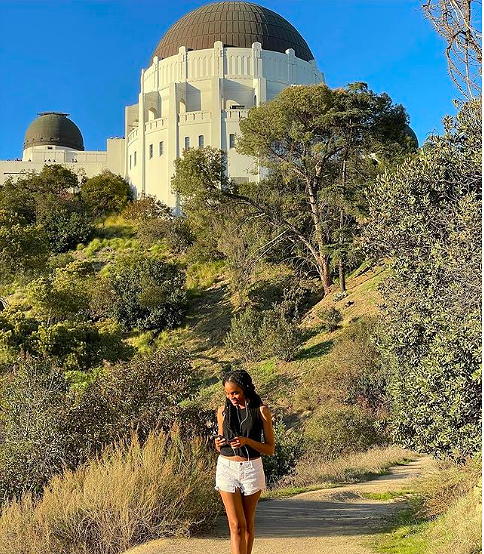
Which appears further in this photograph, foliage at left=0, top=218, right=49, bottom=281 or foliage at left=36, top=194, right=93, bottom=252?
foliage at left=36, top=194, right=93, bottom=252

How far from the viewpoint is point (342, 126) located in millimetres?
Result: 23781

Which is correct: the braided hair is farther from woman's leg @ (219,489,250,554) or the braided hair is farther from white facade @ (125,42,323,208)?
white facade @ (125,42,323,208)

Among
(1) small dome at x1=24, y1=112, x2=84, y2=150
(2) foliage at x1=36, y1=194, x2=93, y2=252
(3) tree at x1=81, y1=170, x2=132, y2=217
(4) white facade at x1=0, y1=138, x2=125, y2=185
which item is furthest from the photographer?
(1) small dome at x1=24, y1=112, x2=84, y2=150

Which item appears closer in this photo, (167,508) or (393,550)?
(393,550)

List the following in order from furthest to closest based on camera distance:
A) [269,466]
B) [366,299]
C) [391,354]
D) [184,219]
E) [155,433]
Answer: [184,219] → [366,299] → [269,466] → [155,433] → [391,354]

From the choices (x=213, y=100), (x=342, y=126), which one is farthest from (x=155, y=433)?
(x=213, y=100)

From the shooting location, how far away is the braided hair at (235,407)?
5.15 metres

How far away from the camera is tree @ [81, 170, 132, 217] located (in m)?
42.7

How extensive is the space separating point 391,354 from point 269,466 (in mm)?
4110

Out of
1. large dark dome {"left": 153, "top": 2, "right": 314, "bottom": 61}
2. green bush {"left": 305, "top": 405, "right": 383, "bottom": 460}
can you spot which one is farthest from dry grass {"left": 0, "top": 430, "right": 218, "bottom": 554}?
large dark dome {"left": 153, "top": 2, "right": 314, "bottom": 61}

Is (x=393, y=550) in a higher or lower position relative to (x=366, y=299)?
lower

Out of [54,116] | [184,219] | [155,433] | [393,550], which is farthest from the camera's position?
[54,116]

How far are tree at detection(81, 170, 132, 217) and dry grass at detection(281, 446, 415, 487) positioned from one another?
32668 millimetres

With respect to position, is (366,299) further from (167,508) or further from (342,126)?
(167,508)
